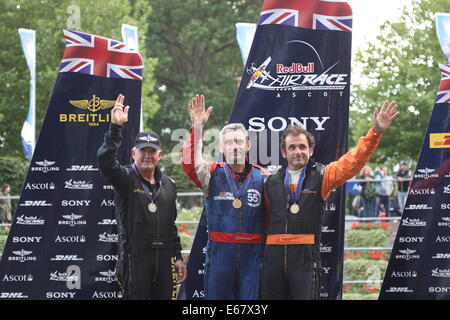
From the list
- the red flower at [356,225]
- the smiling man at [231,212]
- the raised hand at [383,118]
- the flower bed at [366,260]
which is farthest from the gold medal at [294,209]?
the red flower at [356,225]

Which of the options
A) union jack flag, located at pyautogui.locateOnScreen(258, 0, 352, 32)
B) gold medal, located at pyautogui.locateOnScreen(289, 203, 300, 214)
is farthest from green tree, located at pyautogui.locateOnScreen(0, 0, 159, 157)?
gold medal, located at pyautogui.locateOnScreen(289, 203, 300, 214)

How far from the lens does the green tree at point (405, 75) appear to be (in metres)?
21.5

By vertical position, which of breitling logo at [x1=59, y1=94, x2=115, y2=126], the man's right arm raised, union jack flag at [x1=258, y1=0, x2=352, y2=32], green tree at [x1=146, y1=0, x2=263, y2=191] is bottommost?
the man's right arm raised

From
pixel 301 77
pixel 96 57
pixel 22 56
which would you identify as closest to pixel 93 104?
pixel 96 57

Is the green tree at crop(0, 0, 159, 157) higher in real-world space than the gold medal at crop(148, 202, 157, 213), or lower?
higher

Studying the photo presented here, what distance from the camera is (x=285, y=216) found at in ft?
22.8

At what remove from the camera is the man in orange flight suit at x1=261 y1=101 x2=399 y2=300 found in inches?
269

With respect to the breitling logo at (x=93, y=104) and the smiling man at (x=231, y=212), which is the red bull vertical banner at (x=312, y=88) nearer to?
the smiling man at (x=231, y=212)

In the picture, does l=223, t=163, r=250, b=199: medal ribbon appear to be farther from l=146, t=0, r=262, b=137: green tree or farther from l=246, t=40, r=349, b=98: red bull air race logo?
l=146, t=0, r=262, b=137: green tree

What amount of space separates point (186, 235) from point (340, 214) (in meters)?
6.08

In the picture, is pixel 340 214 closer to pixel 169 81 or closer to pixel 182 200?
pixel 182 200

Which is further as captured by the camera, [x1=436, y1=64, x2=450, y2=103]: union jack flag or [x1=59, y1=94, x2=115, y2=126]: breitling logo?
[x1=59, y1=94, x2=115, y2=126]: breitling logo
